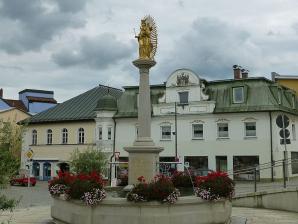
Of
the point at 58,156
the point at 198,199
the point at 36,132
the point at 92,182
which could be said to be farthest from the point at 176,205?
the point at 36,132

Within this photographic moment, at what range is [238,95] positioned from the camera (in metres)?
41.4

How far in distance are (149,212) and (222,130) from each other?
1213 inches

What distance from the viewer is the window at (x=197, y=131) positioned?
1681 inches

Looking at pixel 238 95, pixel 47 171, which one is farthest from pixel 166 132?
pixel 47 171

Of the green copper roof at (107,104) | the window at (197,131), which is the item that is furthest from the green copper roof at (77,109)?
the window at (197,131)

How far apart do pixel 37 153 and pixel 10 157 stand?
46.1m

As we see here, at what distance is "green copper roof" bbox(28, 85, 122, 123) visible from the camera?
51.1 m

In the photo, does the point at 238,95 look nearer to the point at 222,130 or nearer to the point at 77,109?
the point at 222,130

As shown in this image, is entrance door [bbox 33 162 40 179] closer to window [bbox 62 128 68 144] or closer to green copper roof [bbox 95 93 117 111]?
window [bbox 62 128 68 144]

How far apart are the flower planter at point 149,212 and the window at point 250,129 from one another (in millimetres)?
28040

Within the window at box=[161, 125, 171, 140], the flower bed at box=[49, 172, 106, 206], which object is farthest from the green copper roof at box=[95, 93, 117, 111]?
the flower bed at box=[49, 172, 106, 206]

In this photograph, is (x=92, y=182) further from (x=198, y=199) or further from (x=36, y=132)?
(x=36, y=132)

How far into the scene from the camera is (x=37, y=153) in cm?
5300

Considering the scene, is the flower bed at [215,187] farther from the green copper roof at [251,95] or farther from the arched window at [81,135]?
the arched window at [81,135]
